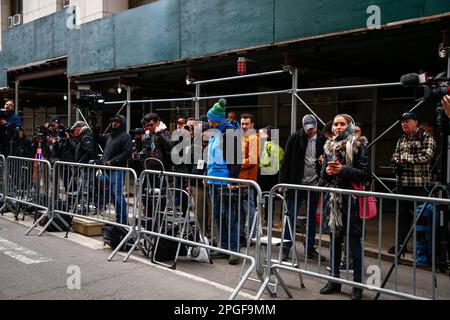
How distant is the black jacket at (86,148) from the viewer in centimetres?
890

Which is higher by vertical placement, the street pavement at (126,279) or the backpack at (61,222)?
the backpack at (61,222)

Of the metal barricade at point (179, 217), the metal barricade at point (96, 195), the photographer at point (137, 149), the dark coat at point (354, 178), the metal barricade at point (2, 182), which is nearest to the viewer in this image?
the dark coat at point (354, 178)

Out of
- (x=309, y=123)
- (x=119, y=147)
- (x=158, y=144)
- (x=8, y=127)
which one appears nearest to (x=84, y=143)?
(x=119, y=147)

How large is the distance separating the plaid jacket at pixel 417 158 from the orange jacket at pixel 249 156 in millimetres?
2064

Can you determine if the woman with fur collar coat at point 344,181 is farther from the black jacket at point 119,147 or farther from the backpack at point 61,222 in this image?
the backpack at point 61,222

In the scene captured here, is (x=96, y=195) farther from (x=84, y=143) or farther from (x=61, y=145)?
(x=61, y=145)

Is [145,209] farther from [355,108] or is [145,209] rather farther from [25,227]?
[355,108]

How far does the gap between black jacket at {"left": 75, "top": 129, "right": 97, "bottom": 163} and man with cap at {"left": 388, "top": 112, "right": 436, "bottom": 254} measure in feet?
17.4

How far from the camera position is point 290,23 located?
8477 mm

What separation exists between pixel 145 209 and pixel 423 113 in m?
8.88

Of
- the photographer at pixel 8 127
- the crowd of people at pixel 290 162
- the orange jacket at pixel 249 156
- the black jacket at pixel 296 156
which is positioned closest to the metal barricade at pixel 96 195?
the crowd of people at pixel 290 162

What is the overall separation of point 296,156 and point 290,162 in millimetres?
126

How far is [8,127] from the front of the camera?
36.2ft
